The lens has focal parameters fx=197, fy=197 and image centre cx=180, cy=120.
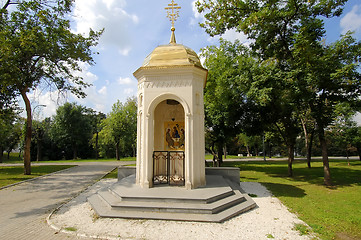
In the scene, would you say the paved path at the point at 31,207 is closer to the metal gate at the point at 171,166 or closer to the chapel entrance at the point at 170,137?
the metal gate at the point at 171,166

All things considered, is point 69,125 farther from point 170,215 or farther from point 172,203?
point 170,215

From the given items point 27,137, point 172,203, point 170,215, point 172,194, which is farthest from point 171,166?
point 27,137

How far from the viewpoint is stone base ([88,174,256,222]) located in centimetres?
632

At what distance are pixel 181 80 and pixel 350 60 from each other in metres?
11.0

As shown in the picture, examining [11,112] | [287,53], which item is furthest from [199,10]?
[11,112]

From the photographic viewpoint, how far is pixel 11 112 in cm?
1892

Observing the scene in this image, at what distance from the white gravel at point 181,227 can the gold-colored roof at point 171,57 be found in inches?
251

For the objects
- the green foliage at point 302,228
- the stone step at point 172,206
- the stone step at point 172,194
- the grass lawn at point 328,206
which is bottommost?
the grass lawn at point 328,206

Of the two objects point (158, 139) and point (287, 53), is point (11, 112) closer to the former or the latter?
point (158, 139)

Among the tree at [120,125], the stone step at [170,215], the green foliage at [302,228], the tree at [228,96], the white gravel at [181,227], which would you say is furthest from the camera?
the tree at [120,125]

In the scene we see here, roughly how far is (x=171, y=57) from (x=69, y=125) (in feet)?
125

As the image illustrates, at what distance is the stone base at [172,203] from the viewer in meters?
6.32

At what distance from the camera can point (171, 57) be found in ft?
30.4

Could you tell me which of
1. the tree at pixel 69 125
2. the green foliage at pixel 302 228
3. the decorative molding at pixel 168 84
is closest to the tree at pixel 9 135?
the tree at pixel 69 125
